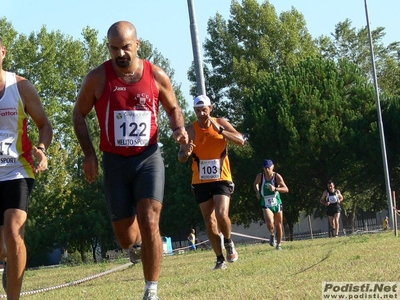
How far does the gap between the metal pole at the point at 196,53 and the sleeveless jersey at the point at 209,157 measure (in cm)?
540

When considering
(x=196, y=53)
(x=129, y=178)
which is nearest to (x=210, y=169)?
(x=129, y=178)

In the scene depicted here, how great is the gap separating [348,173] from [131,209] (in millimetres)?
48926

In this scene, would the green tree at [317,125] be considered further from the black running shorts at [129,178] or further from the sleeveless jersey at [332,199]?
the black running shorts at [129,178]

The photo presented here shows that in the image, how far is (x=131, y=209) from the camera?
7.58m

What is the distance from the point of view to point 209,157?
12125mm

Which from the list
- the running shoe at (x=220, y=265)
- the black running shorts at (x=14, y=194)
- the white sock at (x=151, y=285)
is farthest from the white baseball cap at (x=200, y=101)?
the white sock at (x=151, y=285)

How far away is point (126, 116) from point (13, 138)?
0.97 metres

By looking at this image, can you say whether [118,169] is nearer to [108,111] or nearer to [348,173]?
[108,111]

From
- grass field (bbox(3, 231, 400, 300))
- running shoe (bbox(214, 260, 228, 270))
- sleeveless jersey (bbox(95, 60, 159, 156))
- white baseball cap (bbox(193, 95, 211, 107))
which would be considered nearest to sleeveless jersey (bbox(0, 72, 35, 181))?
sleeveless jersey (bbox(95, 60, 159, 156))

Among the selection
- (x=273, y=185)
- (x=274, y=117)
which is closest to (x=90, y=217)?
(x=274, y=117)

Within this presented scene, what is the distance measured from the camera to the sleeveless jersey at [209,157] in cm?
1208

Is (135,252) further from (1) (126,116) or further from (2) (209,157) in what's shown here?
(2) (209,157)

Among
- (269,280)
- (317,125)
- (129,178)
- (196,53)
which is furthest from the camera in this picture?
(317,125)

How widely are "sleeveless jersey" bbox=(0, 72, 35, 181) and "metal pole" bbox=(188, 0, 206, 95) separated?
406 inches
